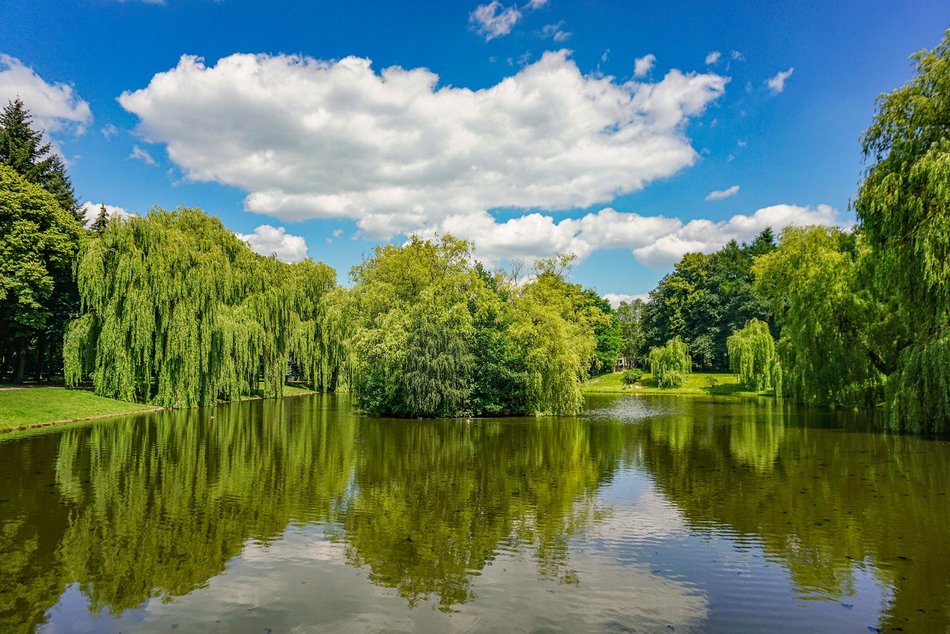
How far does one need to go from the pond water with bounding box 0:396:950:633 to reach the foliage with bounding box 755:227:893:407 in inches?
361

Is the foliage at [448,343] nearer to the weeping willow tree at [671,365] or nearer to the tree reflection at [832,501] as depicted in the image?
the tree reflection at [832,501]

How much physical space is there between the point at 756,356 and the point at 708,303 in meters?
20.3

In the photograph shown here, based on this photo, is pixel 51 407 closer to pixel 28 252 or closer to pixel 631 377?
pixel 28 252

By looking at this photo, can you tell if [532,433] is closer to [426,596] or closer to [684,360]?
[426,596]

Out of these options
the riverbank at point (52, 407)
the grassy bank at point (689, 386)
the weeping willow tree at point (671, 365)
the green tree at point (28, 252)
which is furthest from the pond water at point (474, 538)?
the weeping willow tree at point (671, 365)

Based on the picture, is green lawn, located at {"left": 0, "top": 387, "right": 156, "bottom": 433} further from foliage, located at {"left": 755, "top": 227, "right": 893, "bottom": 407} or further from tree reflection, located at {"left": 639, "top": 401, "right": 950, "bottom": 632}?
foliage, located at {"left": 755, "top": 227, "right": 893, "bottom": 407}

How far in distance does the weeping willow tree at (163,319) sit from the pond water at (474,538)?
1131 centimetres

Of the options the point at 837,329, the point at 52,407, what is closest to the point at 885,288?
the point at 837,329

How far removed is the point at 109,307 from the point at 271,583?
93.7ft

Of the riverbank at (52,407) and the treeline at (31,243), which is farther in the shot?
the treeline at (31,243)

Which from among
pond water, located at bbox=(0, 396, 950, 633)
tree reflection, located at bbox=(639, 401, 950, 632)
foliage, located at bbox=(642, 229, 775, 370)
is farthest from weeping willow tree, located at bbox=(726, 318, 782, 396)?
pond water, located at bbox=(0, 396, 950, 633)

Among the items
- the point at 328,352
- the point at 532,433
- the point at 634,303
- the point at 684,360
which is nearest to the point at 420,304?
the point at 532,433

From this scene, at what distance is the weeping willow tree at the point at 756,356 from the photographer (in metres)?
48.2

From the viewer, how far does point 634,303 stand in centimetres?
13588
